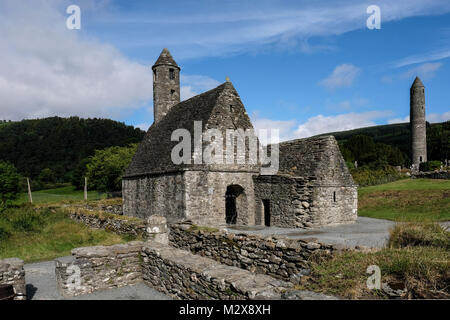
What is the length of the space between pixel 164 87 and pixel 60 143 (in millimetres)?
87022

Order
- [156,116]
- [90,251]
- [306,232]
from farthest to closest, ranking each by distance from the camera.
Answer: [156,116]
[306,232]
[90,251]

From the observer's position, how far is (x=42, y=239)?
15.2 meters

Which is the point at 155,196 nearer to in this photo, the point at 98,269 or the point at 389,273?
the point at 98,269

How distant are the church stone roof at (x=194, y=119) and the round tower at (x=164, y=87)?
341cm

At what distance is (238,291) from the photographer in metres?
5.21

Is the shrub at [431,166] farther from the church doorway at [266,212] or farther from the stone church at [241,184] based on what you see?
the church doorway at [266,212]

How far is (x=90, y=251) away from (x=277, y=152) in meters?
15.6

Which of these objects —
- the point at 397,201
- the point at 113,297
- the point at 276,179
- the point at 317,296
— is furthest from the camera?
the point at 397,201

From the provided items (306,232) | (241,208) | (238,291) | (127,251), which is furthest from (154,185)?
(238,291)

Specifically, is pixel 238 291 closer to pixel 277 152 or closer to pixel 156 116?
pixel 277 152

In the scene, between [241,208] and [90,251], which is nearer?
[90,251]

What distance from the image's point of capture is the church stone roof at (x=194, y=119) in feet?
67.2

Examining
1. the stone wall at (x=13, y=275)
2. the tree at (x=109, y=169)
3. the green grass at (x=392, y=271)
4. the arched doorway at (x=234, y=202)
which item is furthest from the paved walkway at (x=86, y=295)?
the tree at (x=109, y=169)

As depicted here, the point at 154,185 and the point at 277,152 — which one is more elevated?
the point at 277,152
